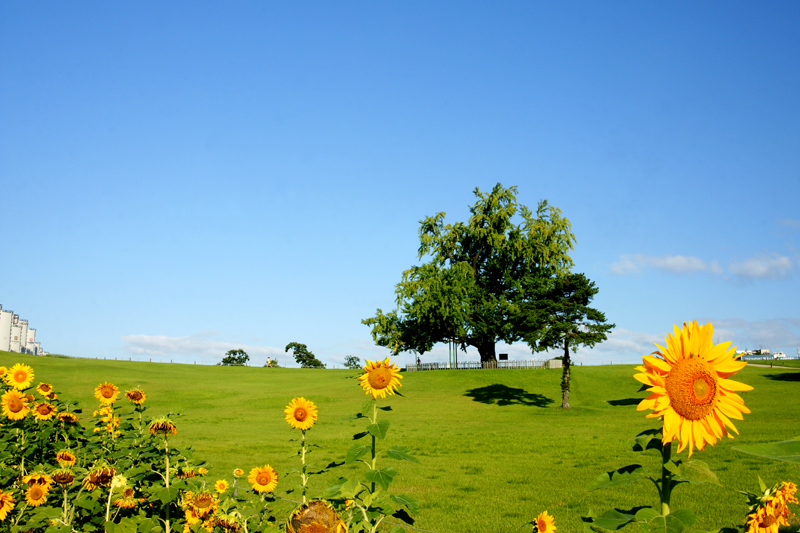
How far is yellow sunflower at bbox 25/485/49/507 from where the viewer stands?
371 centimetres

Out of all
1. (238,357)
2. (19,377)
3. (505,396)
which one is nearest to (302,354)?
(238,357)

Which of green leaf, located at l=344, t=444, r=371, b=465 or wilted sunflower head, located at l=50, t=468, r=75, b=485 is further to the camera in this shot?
wilted sunflower head, located at l=50, t=468, r=75, b=485

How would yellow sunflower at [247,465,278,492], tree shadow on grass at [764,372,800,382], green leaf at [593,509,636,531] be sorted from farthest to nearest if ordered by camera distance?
1. tree shadow on grass at [764,372,800,382]
2. yellow sunflower at [247,465,278,492]
3. green leaf at [593,509,636,531]

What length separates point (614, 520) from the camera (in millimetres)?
1900

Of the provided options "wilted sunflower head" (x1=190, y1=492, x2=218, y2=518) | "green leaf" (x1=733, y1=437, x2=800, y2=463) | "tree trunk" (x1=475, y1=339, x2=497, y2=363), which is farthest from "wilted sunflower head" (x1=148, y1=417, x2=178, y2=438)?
"tree trunk" (x1=475, y1=339, x2=497, y2=363)

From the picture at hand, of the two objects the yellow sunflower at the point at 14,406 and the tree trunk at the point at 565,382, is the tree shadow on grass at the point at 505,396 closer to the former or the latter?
the tree trunk at the point at 565,382

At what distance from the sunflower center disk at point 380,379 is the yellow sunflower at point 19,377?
4.11m

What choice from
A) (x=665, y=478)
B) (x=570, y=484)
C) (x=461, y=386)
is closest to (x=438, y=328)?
(x=461, y=386)

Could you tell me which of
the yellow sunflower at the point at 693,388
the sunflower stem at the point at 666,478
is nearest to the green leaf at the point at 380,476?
the sunflower stem at the point at 666,478

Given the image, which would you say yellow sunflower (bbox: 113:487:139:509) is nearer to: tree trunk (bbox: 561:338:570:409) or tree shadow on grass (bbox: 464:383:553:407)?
tree trunk (bbox: 561:338:570:409)

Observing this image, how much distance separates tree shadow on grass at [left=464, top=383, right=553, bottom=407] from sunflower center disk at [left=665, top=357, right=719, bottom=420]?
30.9m

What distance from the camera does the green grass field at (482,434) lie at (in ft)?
31.6

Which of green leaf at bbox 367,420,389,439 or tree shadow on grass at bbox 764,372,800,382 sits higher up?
green leaf at bbox 367,420,389,439

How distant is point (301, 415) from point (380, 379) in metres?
1.30
